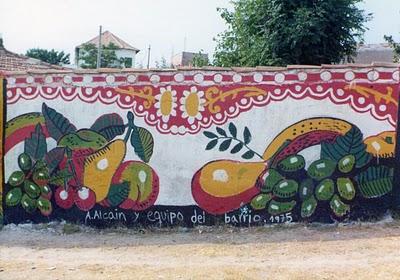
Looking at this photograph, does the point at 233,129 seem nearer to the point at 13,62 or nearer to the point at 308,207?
the point at 308,207

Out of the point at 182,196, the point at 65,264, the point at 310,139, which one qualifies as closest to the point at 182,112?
the point at 182,196

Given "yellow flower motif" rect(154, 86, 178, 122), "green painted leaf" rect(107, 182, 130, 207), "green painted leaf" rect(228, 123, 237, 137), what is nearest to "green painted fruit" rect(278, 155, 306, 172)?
"green painted leaf" rect(228, 123, 237, 137)

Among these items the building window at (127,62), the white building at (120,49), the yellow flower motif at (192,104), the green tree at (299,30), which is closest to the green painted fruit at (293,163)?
the yellow flower motif at (192,104)

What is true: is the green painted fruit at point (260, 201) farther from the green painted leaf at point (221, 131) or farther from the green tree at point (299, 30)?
the green tree at point (299, 30)

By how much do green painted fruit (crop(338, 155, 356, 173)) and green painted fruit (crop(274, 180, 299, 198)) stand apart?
61 cm

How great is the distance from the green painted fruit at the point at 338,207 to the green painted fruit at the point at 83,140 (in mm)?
3150

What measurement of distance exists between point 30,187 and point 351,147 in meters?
4.45

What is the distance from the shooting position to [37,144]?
734 centimetres

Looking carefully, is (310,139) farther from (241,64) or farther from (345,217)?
(241,64)

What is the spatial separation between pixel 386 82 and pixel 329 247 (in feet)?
7.39

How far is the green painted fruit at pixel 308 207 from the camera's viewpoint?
22.2 feet

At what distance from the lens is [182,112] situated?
6980 mm

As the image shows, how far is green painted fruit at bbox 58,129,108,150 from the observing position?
716cm

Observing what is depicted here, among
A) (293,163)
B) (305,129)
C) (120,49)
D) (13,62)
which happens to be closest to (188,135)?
(293,163)
